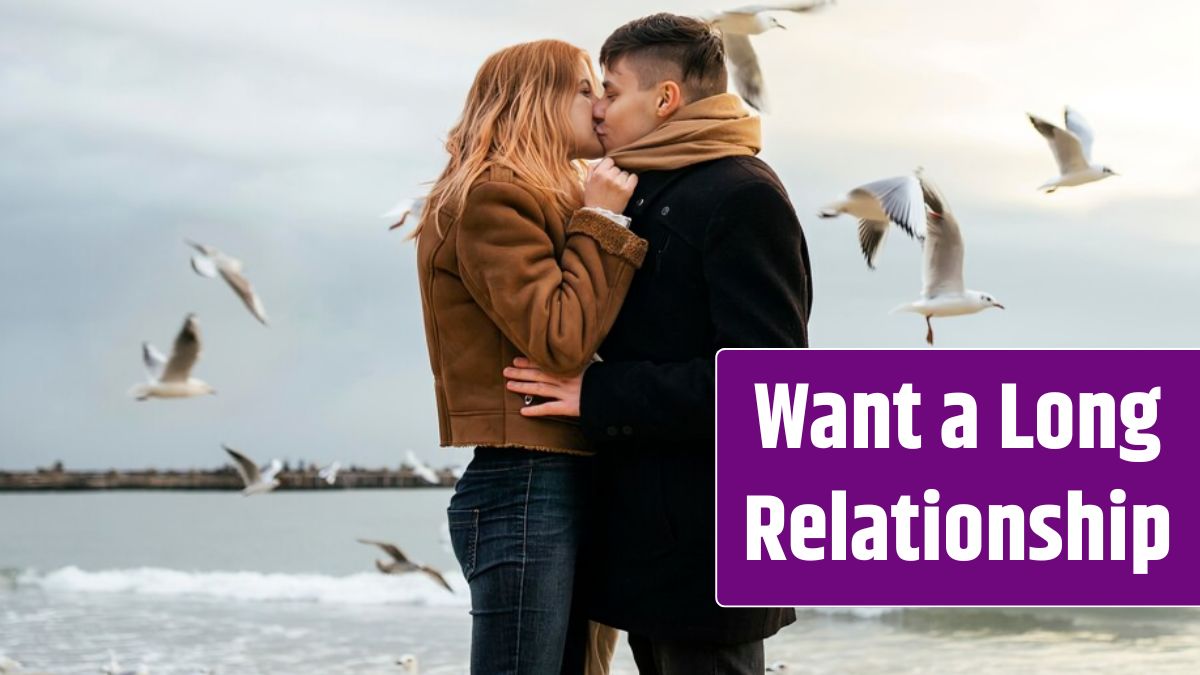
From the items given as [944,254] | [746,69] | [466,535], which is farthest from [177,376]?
[466,535]

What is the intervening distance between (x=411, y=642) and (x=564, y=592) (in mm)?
5602

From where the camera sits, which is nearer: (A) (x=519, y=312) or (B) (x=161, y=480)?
(A) (x=519, y=312)

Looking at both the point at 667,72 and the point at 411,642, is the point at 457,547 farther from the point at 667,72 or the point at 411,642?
the point at 411,642

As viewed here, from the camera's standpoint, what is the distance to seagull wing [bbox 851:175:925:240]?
3635mm

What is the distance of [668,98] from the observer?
7.80 feet

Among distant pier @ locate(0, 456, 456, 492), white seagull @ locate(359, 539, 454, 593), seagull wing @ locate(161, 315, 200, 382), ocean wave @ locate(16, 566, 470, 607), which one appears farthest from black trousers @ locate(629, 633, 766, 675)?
distant pier @ locate(0, 456, 456, 492)

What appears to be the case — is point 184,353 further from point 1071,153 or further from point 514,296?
point 1071,153

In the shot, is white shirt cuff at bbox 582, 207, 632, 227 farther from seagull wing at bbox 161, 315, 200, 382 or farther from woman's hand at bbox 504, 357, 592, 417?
seagull wing at bbox 161, 315, 200, 382

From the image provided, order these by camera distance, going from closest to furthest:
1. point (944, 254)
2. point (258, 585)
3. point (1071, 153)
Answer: point (944, 254) < point (1071, 153) < point (258, 585)

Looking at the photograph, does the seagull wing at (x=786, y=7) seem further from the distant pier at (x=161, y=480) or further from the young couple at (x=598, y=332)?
the distant pier at (x=161, y=480)

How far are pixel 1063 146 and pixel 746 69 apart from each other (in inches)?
63.8

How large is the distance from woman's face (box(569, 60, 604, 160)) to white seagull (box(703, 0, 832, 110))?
2.04 metres

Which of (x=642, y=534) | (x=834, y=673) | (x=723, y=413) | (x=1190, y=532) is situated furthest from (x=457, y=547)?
(x=834, y=673)

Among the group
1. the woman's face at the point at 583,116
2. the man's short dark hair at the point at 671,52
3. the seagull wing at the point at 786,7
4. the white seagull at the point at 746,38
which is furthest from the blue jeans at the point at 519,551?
the seagull wing at the point at 786,7
